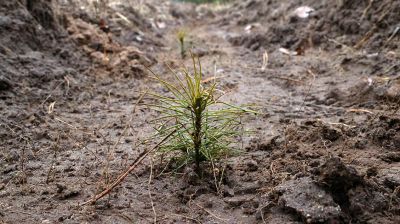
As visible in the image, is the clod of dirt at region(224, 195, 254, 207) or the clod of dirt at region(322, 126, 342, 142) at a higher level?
the clod of dirt at region(322, 126, 342, 142)

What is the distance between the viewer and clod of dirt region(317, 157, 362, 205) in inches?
76.0

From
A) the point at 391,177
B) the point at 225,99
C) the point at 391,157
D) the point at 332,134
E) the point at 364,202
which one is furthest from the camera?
the point at 225,99

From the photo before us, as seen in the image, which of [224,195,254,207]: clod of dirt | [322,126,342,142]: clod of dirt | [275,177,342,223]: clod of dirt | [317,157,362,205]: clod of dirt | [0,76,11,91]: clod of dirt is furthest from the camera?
[0,76,11,91]: clod of dirt

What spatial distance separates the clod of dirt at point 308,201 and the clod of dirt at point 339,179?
0.17 feet

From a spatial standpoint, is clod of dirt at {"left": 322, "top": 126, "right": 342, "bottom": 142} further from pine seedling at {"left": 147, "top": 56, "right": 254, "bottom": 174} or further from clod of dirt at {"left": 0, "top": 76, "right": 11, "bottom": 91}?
clod of dirt at {"left": 0, "top": 76, "right": 11, "bottom": 91}

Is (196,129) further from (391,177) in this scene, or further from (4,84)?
(4,84)

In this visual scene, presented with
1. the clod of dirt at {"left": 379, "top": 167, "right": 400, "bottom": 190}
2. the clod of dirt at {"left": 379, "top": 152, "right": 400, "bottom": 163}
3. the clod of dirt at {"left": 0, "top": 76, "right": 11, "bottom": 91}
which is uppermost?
the clod of dirt at {"left": 0, "top": 76, "right": 11, "bottom": 91}

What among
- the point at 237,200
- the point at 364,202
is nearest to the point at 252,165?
the point at 237,200

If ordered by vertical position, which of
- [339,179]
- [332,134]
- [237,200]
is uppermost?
[332,134]

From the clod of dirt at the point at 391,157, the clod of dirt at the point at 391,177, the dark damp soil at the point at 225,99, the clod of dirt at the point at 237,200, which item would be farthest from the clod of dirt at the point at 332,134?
the clod of dirt at the point at 237,200

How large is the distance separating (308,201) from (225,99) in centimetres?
201

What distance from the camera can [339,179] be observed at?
6.36ft

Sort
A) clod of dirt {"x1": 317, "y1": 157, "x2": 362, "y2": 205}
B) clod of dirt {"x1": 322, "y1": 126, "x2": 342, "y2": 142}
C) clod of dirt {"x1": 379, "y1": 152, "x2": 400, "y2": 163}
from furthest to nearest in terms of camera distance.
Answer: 1. clod of dirt {"x1": 322, "y1": 126, "x2": 342, "y2": 142}
2. clod of dirt {"x1": 379, "y1": 152, "x2": 400, "y2": 163}
3. clod of dirt {"x1": 317, "y1": 157, "x2": 362, "y2": 205}

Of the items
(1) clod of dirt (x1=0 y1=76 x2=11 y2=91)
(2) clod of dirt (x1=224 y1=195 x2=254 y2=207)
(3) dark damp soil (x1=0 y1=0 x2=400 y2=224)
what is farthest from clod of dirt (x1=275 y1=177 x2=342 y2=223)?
(1) clod of dirt (x1=0 y1=76 x2=11 y2=91)
